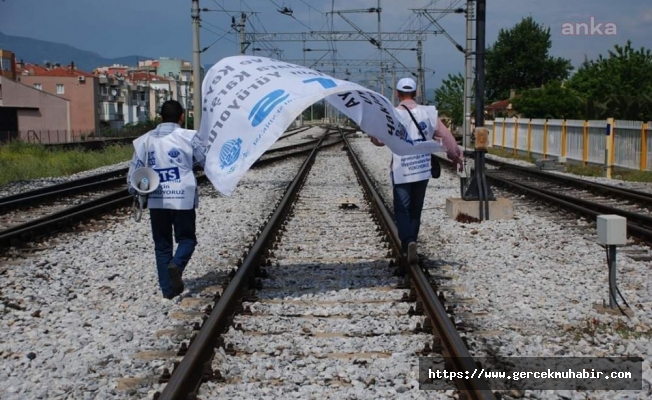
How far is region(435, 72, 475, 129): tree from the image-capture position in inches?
2365

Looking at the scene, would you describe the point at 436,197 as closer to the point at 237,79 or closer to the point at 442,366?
the point at 237,79

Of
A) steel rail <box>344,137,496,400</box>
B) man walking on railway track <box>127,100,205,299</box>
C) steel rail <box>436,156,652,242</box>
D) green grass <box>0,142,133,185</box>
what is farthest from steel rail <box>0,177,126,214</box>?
steel rail <box>436,156,652,242</box>

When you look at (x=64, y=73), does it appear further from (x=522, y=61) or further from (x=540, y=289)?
(x=540, y=289)

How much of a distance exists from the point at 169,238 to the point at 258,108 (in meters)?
1.56

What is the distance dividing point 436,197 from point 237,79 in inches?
403

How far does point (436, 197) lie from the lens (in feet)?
54.4

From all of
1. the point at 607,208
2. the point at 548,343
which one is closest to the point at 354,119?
the point at 548,343

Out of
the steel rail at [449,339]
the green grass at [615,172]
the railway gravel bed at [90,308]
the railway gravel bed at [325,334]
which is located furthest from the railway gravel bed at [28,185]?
the green grass at [615,172]

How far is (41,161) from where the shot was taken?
28016 mm

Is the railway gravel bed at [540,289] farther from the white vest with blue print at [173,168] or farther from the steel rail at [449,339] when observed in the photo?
the white vest with blue print at [173,168]

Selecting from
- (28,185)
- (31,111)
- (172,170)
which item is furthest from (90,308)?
(31,111)

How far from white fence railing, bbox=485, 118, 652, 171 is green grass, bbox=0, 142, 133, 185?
661 inches

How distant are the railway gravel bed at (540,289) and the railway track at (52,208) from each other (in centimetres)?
329

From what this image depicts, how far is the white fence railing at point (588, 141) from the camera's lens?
76.6ft
